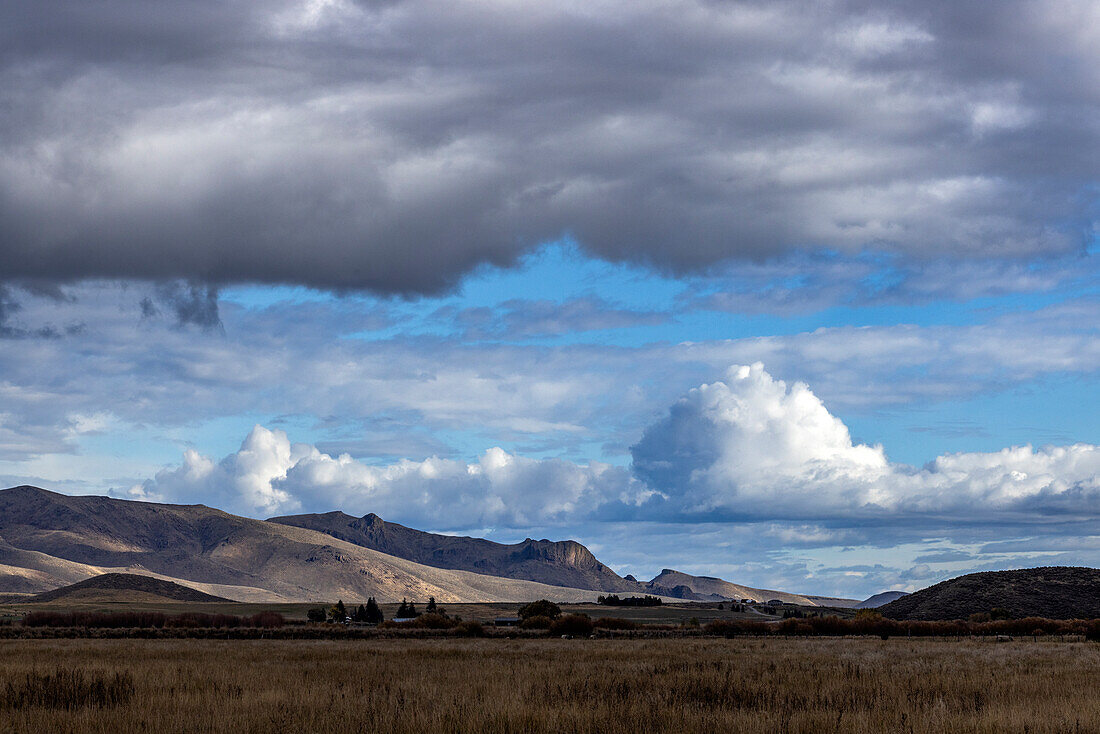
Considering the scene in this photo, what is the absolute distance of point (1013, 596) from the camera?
158000mm

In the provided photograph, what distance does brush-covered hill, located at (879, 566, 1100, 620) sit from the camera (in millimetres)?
151625

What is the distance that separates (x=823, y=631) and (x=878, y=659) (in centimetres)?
5932

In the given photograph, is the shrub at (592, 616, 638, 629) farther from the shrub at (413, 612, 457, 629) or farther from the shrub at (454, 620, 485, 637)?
the shrub at (454, 620, 485, 637)

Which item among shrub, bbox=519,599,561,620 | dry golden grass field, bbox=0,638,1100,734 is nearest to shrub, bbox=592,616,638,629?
shrub, bbox=519,599,561,620

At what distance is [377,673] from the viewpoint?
1234 inches

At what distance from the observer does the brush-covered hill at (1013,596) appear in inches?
5969

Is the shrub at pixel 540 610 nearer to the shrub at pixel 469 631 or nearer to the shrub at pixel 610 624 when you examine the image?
the shrub at pixel 610 624

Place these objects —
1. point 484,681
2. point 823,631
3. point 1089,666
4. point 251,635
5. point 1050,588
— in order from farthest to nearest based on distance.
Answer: point 1050,588
point 823,631
point 251,635
point 1089,666
point 484,681

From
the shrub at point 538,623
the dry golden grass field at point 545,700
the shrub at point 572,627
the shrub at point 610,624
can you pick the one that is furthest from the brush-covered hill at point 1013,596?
the dry golden grass field at point 545,700

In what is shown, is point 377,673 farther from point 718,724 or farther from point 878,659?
point 878,659

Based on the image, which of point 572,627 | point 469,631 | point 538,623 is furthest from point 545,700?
point 538,623

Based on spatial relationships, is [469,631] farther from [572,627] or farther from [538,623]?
[538,623]

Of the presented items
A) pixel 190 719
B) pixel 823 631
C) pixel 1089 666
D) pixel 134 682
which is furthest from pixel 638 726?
pixel 823 631

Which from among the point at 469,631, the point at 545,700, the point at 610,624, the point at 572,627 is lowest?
the point at 610,624
